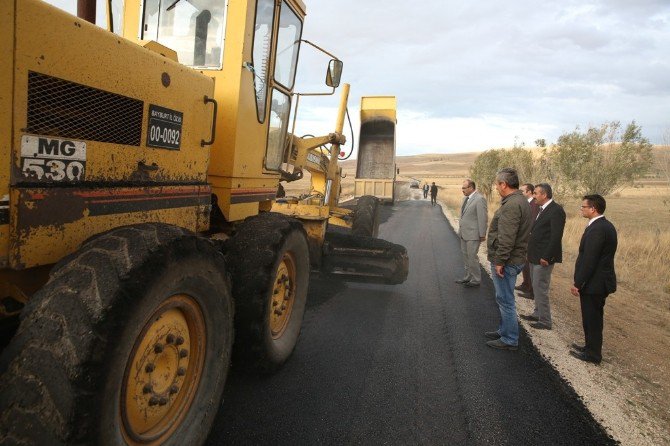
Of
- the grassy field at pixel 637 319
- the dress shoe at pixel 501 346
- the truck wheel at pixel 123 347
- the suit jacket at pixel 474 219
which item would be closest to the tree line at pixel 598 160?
the grassy field at pixel 637 319

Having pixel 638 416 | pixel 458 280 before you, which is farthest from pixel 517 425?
pixel 458 280

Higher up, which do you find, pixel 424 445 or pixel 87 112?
pixel 87 112

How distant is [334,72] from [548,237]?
350cm

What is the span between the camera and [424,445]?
2.79 m

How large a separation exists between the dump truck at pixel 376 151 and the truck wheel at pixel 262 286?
42.1 feet

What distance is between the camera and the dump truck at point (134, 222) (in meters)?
1.63

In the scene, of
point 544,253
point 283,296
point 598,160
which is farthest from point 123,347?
point 598,160

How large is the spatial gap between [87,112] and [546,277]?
5249 mm

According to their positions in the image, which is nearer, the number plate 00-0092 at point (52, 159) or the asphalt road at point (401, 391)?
the number plate 00-0092 at point (52, 159)

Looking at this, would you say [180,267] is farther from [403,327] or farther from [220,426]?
[403,327]

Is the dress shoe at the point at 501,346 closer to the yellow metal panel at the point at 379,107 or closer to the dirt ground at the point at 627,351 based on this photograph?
the dirt ground at the point at 627,351

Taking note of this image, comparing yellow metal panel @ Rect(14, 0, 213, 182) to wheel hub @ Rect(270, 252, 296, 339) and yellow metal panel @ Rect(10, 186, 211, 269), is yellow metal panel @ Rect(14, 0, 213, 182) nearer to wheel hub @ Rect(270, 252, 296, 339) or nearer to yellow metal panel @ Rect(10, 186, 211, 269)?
yellow metal panel @ Rect(10, 186, 211, 269)

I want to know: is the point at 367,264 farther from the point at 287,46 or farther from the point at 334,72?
the point at 287,46

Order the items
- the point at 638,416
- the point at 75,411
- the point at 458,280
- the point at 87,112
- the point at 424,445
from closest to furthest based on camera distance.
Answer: the point at 75,411 → the point at 87,112 → the point at 424,445 → the point at 638,416 → the point at 458,280
